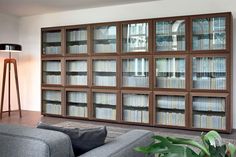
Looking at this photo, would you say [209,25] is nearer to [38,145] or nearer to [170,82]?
[170,82]

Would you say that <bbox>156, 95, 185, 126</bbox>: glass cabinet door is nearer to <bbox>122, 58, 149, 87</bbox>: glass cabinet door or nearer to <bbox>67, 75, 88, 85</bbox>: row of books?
<bbox>122, 58, 149, 87</bbox>: glass cabinet door

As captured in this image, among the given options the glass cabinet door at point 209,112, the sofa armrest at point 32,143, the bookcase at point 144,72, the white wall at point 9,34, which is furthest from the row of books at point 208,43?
the white wall at point 9,34

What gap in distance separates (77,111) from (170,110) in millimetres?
1888

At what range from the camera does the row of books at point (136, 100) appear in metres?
4.74

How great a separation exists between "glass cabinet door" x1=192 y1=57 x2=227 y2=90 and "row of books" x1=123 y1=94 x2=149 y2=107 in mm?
888

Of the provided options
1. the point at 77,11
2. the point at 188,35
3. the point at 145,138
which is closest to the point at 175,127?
the point at 188,35

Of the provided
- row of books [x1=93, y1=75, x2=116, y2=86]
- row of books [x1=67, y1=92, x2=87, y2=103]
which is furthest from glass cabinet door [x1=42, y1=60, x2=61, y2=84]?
row of books [x1=93, y1=75, x2=116, y2=86]

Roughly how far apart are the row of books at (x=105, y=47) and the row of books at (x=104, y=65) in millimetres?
A: 211

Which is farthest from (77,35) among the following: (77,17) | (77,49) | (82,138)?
(82,138)

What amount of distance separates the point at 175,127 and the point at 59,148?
3.48m

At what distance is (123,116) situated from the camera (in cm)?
490

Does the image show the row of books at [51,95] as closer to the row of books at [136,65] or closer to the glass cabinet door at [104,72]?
the glass cabinet door at [104,72]

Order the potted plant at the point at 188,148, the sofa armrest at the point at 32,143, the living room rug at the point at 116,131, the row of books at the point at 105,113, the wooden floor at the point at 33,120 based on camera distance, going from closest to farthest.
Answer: the potted plant at the point at 188,148 → the sofa armrest at the point at 32,143 → the living room rug at the point at 116,131 → the wooden floor at the point at 33,120 → the row of books at the point at 105,113

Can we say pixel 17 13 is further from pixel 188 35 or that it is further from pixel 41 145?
pixel 41 145
